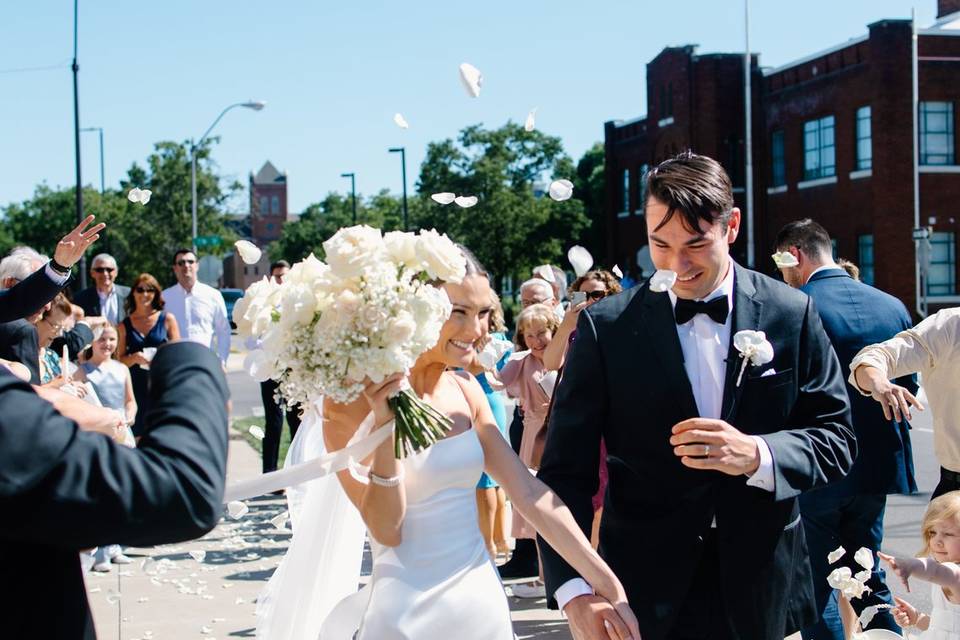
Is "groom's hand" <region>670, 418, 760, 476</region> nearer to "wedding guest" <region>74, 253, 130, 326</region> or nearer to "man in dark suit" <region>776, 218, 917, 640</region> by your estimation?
"man in dark suit" <region>776, 218, 917, 640</region>

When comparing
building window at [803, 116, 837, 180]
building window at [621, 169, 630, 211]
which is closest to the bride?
building window at [803, 116, 837, 180]

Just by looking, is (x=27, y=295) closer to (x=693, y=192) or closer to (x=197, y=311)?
(x=693, y=192)

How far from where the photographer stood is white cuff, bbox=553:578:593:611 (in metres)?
3.08

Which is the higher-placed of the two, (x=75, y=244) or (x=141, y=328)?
(x=75, y=244)

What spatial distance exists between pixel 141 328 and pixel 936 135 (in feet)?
109

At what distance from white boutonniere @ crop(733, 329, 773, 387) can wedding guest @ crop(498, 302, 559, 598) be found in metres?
4.41

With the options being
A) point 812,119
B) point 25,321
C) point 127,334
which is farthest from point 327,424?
point 812,119

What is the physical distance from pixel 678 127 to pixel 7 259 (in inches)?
1581

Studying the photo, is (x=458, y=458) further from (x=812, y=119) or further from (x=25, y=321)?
(x=812, y=119)

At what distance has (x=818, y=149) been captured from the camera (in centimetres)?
3972

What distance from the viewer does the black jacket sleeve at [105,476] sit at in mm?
1716

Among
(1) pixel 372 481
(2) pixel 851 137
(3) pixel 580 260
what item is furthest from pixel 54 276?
(2) pixel 851 137

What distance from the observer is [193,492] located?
1.85 metres

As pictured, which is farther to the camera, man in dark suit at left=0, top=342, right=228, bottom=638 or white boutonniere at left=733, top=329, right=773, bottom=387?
white boutonniere at left=733, top=329, right=773, bottom=387
